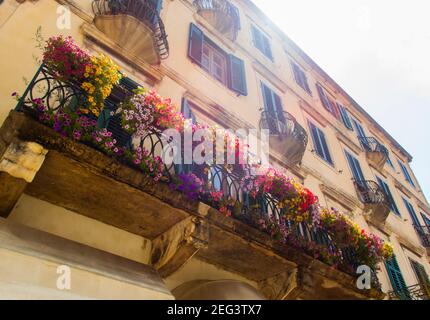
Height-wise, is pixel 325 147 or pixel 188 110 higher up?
pixel 325 147

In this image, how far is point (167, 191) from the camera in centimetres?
448

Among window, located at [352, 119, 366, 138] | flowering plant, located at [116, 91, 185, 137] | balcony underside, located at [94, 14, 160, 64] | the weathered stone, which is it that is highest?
window, located at [352, 119, 366, 138]

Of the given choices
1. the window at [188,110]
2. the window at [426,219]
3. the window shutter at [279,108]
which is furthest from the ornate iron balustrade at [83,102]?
the window at [426,219]

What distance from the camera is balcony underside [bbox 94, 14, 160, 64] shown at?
262 inches

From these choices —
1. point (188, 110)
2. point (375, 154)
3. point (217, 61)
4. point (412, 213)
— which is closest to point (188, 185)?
point (188, 110)

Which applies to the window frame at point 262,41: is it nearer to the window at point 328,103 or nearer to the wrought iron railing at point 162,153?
the window at point 328,103

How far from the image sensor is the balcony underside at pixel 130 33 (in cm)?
666

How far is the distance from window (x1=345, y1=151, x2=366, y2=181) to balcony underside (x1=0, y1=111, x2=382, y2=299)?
23.7ft

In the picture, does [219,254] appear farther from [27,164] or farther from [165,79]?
[165,79]

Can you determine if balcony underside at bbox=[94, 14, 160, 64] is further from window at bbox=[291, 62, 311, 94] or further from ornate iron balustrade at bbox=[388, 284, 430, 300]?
ornate iron balustrade at bbox=[388, 284, 430, 300]

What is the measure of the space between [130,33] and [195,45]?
99.8 inches

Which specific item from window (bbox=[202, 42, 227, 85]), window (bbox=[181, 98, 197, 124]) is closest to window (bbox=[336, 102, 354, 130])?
window (bbox=[202, 42, 227, 85])

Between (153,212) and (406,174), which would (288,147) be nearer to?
(153,212)

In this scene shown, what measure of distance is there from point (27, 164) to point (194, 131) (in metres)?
2.53
